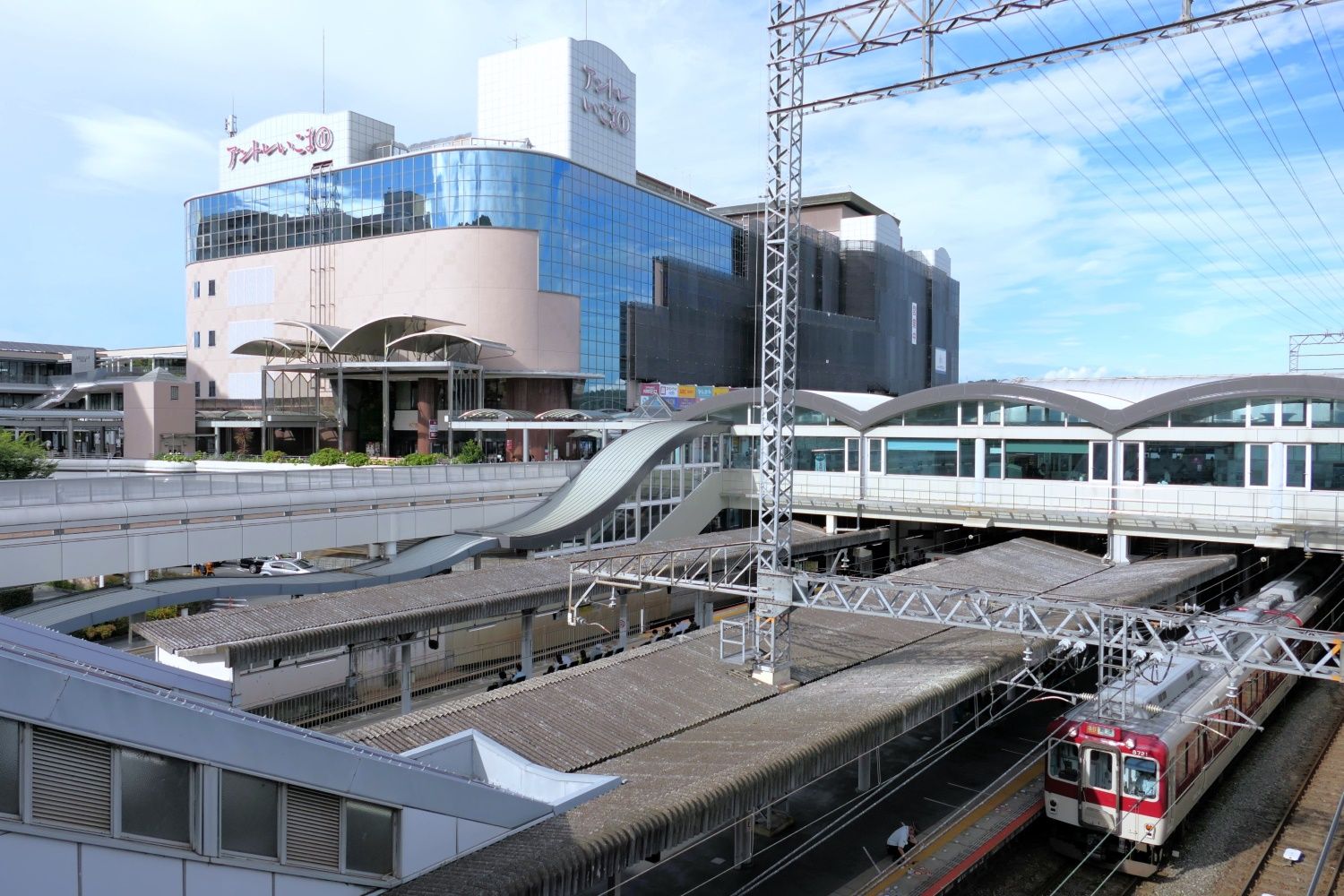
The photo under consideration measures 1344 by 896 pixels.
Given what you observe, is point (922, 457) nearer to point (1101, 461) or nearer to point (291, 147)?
point (1101, 461)

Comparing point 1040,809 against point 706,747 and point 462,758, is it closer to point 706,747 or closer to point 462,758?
Answer: point 706,747

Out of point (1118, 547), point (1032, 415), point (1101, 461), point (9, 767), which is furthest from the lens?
point (1032, 415)

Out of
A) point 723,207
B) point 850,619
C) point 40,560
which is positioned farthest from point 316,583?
point 723,207

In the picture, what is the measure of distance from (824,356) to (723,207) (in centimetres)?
2083

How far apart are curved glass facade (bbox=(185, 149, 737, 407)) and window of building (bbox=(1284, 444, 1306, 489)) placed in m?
39.2

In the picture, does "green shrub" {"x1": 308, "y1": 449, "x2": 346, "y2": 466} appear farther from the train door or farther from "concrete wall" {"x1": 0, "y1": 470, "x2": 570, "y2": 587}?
the train door

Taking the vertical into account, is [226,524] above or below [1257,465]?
below

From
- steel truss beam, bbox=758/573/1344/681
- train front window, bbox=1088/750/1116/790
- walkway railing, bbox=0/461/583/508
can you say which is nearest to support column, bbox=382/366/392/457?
walkway railing, bbox=0/461/583/508

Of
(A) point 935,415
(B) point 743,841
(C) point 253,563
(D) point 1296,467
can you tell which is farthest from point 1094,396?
(C) point 253,563

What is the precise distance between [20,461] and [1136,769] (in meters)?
32.8

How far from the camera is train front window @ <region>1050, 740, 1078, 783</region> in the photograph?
14.2 m

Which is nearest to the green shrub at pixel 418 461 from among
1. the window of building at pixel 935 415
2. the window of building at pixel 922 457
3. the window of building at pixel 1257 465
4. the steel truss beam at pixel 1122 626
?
the window of building at pixel 922 457

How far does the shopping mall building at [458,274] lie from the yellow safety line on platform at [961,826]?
31.0 metres

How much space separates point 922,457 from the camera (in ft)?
106
